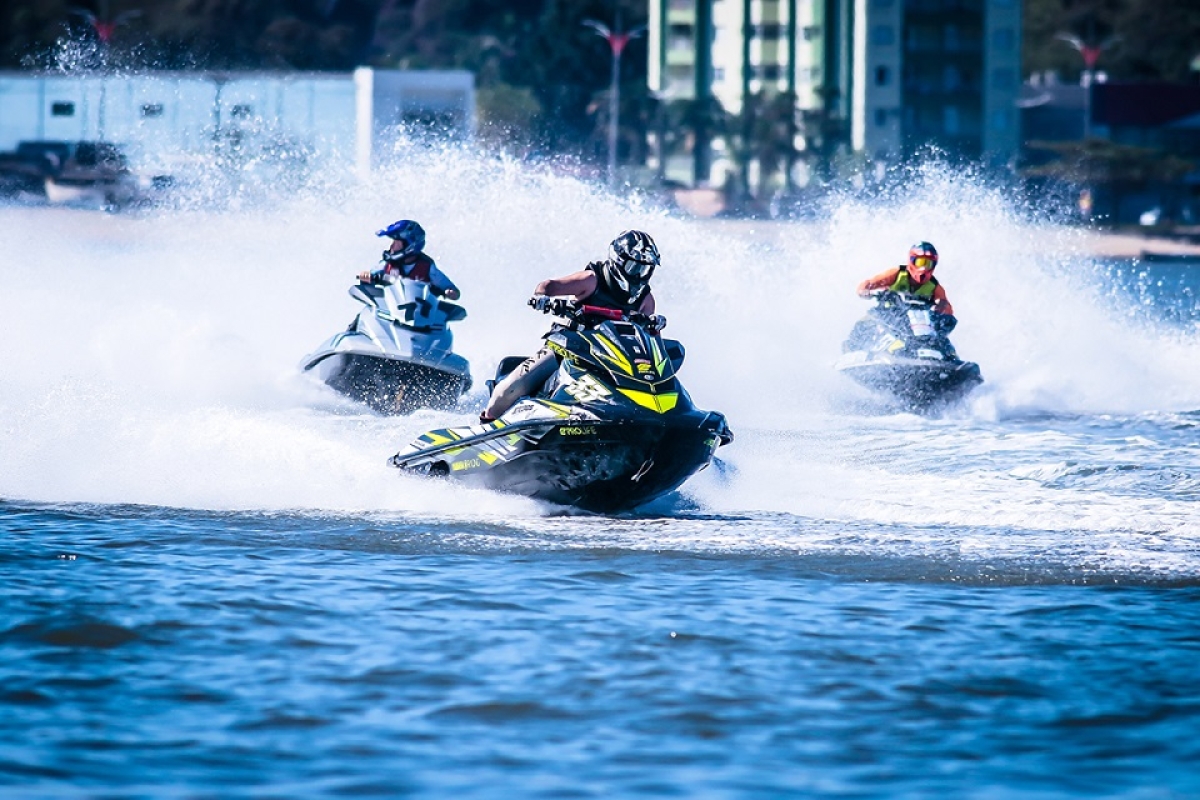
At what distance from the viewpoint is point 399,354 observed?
49.4 ft

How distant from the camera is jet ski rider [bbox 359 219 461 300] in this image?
15.4 m

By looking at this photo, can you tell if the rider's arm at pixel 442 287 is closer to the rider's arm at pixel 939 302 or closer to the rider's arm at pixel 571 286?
the rider's arm at pixel 939 302

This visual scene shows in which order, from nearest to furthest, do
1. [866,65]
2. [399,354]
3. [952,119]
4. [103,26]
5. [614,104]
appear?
[399,354] → [103,26] → [614,104] → [866,65] → [952,119]

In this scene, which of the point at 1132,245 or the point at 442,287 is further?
the point at 1132,245

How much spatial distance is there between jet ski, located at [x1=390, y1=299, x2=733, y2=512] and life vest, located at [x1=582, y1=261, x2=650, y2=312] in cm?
8

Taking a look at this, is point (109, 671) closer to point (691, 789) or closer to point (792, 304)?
point (691, 789)

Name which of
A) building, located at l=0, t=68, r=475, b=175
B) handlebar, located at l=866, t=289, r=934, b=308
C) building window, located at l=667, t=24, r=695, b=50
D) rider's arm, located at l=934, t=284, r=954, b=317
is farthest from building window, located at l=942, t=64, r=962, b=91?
handlebar, located at l=866, t=289, r=934, b=308

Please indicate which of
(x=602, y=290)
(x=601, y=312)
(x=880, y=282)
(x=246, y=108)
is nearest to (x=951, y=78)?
(x=246, y=108)

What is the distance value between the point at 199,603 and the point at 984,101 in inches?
3319

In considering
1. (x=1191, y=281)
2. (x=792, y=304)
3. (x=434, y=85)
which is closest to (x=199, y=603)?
(x=792, y=304)

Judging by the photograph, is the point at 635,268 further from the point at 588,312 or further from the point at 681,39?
the point at 681,39

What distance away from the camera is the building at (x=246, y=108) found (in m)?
55.2

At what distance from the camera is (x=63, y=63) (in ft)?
212

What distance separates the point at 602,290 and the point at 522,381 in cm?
70
